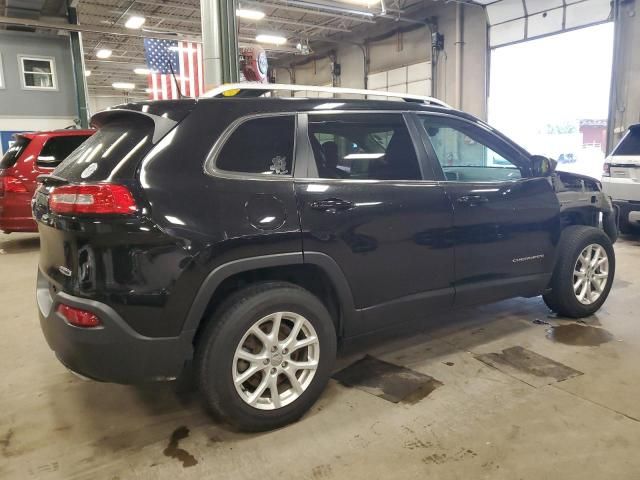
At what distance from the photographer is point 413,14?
45.0ft

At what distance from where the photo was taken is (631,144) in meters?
6.98

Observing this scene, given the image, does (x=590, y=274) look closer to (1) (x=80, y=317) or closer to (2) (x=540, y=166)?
(2) (x=540, y=166)

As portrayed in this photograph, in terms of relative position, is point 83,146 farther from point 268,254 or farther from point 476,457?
point 476,457

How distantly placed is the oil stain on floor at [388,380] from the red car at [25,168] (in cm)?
549

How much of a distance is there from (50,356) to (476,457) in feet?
9.52

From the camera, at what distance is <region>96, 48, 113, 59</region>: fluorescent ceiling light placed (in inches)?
686

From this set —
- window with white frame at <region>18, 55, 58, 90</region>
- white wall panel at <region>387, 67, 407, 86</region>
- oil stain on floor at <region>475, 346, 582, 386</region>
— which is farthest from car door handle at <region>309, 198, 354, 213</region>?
window with white frame at <region>18, 55, 58, 90</region>

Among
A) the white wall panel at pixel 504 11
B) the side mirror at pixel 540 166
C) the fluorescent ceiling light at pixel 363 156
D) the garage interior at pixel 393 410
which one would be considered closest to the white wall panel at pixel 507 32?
the white wall panel at pixel 504 11

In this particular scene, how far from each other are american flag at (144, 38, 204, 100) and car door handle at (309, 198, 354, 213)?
6.04 m

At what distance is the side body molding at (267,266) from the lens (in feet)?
7.28

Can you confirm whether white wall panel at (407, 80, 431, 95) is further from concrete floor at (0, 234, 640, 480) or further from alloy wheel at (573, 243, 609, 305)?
concrete floor at (0, 234, 640, 480)

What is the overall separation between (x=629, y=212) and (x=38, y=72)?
1711 centimetres

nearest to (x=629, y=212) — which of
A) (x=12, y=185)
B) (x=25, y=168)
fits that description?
(x=25, y=168)

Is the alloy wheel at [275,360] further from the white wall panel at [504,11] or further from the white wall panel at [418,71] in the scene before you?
the white wall panel at [418,71]
